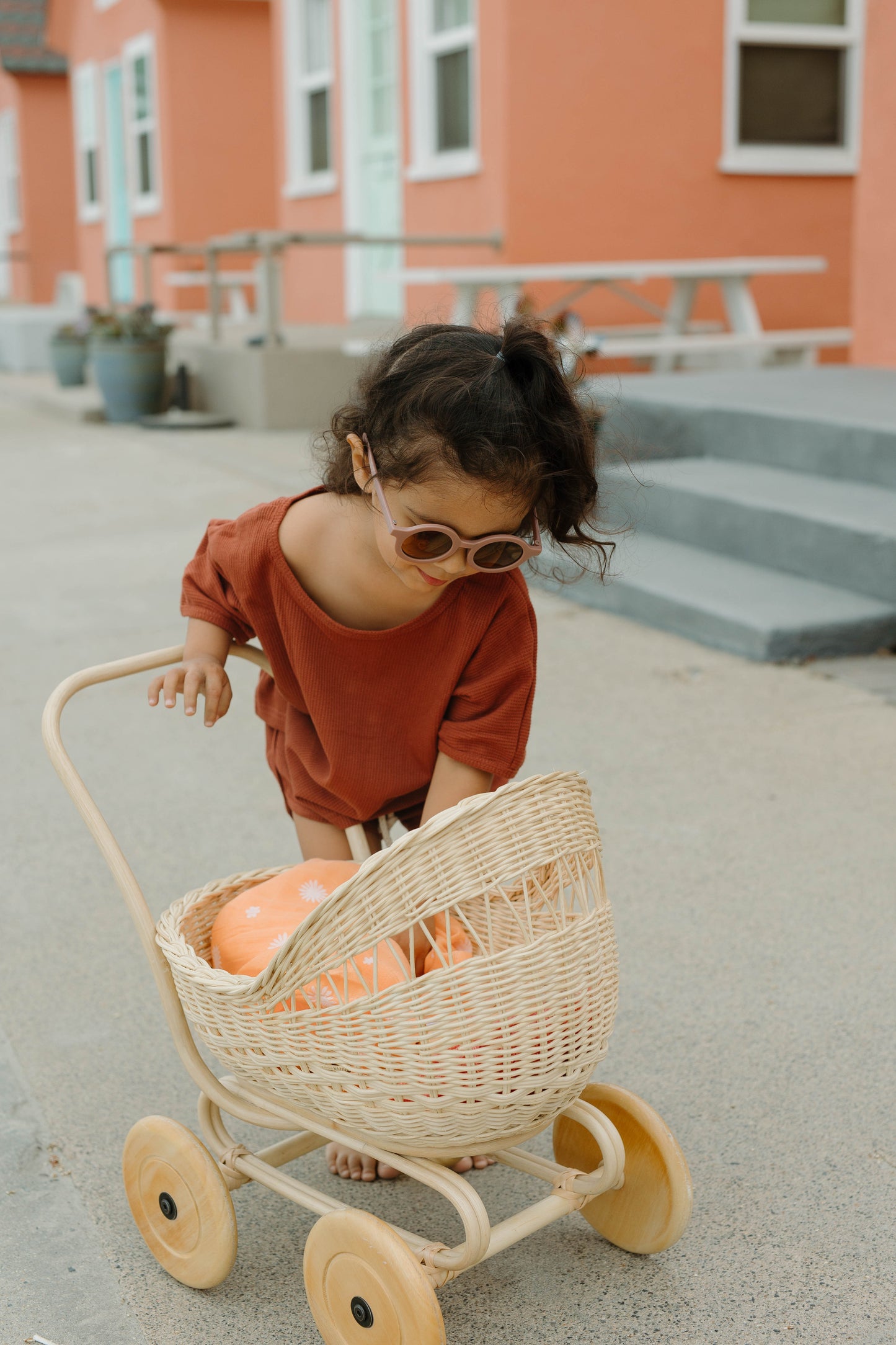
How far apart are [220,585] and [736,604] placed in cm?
313

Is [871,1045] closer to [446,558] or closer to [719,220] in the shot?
[446,558]

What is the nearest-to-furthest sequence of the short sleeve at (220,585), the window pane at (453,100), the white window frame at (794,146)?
the short sleeve at (220,585) < the white window frame at (794,146) < the window pane at (453,100)

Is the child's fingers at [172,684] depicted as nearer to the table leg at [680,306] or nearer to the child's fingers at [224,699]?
the child's fingers at [224,699]

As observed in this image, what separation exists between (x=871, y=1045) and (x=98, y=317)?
32.9 ft

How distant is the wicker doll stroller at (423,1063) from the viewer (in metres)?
1.61

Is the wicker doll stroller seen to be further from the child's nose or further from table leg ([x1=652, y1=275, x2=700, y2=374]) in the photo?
table leg ([x1=652, y1=275, x2=700, y2=374])

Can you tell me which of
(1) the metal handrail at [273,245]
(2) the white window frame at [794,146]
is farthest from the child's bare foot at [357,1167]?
(2) the white window frame at [794,146]

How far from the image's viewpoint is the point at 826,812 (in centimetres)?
344

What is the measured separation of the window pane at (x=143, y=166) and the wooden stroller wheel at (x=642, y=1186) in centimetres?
1617

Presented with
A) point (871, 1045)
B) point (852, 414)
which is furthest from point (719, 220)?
point (871, 1045)

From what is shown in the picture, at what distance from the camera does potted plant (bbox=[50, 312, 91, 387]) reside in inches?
527

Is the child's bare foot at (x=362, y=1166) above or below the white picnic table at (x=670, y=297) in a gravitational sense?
below

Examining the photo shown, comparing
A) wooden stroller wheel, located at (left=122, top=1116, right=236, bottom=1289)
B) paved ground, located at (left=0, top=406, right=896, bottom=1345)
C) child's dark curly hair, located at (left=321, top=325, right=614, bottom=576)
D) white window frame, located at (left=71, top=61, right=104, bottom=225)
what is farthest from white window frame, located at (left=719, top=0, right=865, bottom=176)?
white window frame, located at (left=71, top=61, right=104, bottom=225)

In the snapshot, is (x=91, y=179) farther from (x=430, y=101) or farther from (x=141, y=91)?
(x=430, y=101)
